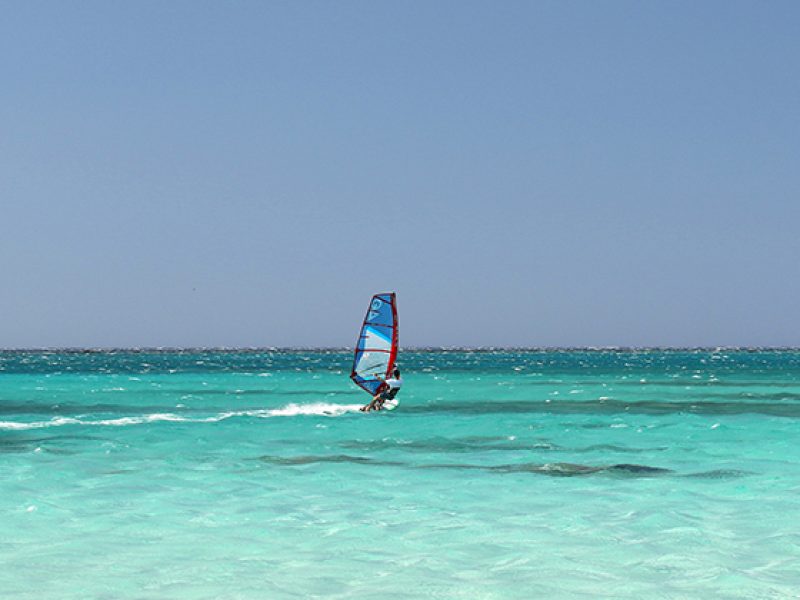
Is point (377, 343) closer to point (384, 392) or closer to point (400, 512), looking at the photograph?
point (384, 392)

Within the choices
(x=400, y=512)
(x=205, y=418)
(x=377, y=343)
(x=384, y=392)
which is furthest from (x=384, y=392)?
(x=400, y=512)

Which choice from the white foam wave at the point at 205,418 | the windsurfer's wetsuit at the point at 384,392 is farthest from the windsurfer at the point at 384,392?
the white foam wave at the point at 205,418

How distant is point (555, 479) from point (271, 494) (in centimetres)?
559

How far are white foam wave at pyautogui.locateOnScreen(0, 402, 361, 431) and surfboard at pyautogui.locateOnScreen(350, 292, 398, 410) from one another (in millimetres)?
1737

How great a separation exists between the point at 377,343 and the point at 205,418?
8.12m

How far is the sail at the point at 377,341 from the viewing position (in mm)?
41594

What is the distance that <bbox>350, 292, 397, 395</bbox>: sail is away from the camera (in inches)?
1638

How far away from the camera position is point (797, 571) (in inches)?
462

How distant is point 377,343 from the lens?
139 ft

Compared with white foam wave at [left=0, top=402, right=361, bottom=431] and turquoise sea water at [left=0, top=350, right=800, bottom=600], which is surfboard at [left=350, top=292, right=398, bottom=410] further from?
turquoise sea water at [left=0, top=350, right=800, bottom=600]

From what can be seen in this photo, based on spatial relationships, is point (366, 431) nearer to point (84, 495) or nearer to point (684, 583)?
point (84, 495)

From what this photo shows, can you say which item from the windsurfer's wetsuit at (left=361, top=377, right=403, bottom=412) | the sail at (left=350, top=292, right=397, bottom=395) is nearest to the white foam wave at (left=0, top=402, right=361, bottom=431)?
the windsurfer's wetsuit at (left=361, top=377, right=403, bottom=412)

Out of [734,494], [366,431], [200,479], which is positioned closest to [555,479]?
[734,494]

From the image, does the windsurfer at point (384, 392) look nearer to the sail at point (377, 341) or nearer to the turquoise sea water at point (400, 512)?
the sail at point (377, 341)
